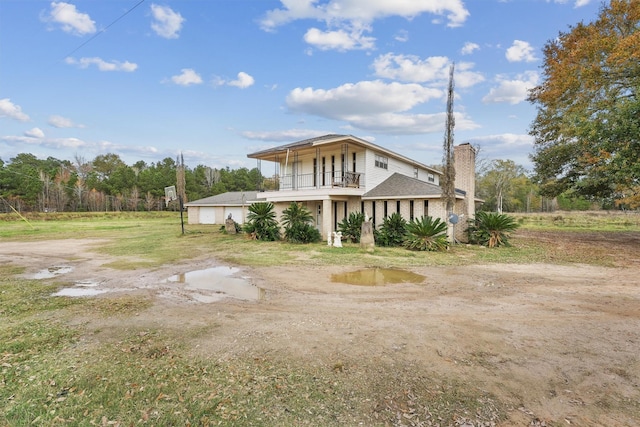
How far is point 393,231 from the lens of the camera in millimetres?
15758

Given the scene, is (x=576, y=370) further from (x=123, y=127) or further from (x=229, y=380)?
(x=123, y=127)

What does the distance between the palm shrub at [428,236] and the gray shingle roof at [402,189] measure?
2.02 metres

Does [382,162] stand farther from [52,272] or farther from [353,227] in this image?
[52,272]

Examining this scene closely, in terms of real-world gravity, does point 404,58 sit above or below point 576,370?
above

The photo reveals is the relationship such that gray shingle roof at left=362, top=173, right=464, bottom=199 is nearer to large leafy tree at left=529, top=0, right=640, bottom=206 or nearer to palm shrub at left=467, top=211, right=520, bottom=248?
palm shrub at left=467, top=211, right=520, bottom=248

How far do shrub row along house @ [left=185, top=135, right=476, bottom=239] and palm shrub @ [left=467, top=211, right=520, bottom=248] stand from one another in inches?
45.0

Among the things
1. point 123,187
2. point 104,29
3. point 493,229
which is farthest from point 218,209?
point 123,187

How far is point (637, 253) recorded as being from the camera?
523 inches

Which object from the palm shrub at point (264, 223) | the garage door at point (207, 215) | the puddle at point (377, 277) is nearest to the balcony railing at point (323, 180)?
the palm shrub at point (264, 223)

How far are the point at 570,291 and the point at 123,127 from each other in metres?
26.9

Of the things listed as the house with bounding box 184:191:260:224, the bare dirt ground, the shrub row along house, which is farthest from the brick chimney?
the house with bounding box 184:191:260:224

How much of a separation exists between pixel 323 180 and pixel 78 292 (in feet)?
47.2

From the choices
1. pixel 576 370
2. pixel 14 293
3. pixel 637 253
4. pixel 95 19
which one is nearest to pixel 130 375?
pixel 576 370

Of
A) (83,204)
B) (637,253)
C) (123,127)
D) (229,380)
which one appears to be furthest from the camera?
(83,204)
